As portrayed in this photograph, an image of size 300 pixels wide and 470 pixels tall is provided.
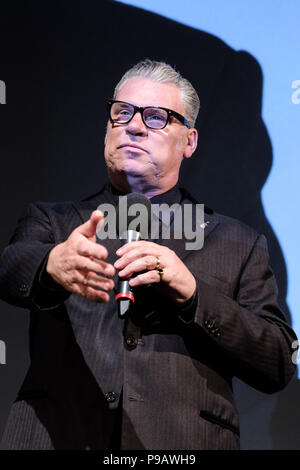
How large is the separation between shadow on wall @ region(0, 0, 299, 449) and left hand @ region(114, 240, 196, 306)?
1207mm

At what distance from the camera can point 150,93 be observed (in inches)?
74.2

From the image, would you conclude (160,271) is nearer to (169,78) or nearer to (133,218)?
(133,218)

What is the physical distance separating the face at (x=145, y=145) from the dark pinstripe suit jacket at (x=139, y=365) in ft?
1.24

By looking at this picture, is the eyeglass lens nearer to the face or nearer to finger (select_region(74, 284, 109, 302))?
the face

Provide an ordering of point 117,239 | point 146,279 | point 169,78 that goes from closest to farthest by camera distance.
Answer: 1. point 146,279
2. point 117,239
3. point 169,78

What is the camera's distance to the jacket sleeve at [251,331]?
1.46 metres

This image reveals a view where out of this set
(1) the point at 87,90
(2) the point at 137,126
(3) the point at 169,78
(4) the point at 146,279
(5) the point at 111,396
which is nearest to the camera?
(4) the point at 146,279

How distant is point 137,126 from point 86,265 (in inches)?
27.8

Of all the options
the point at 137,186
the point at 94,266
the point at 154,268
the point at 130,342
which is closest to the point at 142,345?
the point at 130,342

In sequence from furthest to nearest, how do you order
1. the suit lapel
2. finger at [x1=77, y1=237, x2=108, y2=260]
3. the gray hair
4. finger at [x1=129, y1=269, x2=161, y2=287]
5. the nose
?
the gray hair, the nose, the suit lapel, finger at [x1=129, y1=269, x2=161, y2=287], finger at [x1=77, y1=237, x2=108, y2=260]

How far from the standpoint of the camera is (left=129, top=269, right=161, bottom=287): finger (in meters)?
1.30

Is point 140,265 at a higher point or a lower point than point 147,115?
lower

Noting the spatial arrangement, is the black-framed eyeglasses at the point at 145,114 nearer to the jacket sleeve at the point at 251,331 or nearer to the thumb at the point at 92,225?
the jacket sleeve at the point at 251,331

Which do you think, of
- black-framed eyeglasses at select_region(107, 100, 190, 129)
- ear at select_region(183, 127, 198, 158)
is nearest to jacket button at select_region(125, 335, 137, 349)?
black-framed eyeglasses at select_region(107, 100, 190, 129)
